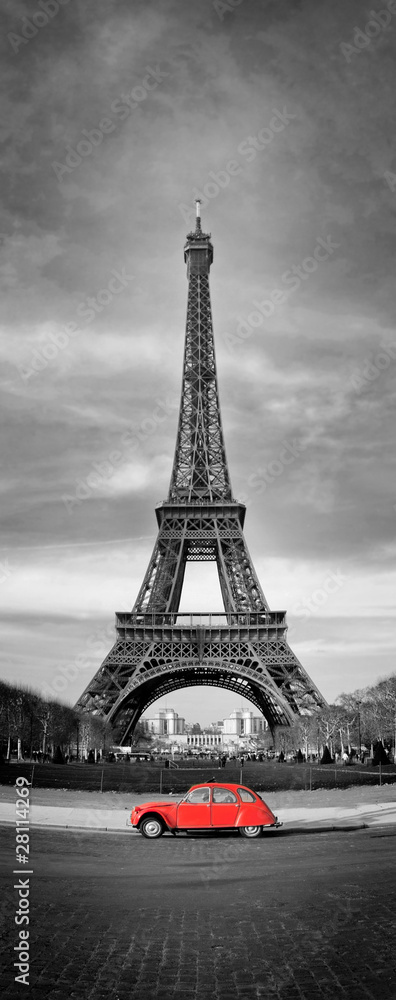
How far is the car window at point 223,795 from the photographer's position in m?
19.9

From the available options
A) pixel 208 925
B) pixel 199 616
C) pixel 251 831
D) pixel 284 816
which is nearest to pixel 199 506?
pixel 199 616

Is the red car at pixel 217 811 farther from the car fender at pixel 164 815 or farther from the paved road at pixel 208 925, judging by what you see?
the paved road at pixel 208 925

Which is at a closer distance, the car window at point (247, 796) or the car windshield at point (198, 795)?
the car windshield at point (198, 795)

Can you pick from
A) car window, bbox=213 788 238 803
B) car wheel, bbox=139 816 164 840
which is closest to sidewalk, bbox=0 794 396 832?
car wheel, bbox=139 816 164 840

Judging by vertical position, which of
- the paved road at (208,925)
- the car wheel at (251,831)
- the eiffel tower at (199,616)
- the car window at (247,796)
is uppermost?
the eiffel tower at (199,616)

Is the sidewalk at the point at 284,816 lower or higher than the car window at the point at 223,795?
lower

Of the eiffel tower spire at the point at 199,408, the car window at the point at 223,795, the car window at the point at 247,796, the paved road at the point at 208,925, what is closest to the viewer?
the paved road at the point at 208,925

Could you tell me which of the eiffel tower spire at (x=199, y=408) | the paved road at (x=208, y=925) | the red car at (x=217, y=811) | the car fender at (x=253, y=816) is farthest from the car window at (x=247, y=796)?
the eiffel tower spire at (x=199, y=408)

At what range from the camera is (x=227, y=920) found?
10.6 meters

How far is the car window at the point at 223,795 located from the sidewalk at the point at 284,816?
3.67 metres

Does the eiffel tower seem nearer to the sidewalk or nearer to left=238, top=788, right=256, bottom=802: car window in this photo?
the sidewalk

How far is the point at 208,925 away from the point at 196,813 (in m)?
9.99

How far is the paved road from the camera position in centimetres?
782

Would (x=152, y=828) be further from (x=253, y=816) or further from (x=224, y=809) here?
(x=253, y=816)
